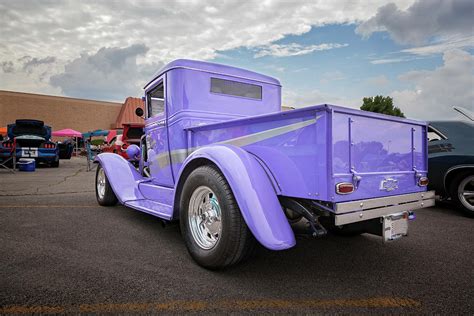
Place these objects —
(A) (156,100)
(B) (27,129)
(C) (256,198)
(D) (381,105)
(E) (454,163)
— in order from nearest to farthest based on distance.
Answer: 1. (C) (256,198)
2. (A) (156,100)
3. (E) (454,163)
4. (B) (27,129)
5. (D) (381,105)

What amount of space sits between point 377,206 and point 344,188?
48 centimetres

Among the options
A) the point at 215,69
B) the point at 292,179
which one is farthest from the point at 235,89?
the point at 292,179

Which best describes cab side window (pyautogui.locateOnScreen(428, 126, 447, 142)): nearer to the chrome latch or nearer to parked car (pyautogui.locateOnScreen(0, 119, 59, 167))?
the chrome latch

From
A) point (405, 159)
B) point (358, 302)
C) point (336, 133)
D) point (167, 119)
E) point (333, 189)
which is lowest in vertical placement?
point (358, 302)

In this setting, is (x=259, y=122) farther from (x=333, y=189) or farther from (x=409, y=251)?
(x=409, y=251)

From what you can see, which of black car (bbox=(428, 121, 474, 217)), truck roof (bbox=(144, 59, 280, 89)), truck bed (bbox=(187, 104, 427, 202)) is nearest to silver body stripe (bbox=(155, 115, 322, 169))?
truck bed (bbox=(187, 104, 427, 202))

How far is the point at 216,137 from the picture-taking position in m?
3.33

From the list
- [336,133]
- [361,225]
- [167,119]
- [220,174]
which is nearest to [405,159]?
[361,225]

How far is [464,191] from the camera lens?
17.5 ft

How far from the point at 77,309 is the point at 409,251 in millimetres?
3248

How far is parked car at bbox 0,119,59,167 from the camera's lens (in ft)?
43.0

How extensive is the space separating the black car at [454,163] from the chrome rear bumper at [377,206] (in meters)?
2.74

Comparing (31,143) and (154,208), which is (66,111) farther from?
(154,208)

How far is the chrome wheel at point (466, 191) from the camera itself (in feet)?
17.3
